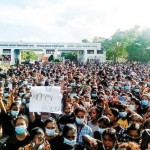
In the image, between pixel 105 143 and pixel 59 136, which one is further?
pixel 59 136

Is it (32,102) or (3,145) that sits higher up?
(32,102)

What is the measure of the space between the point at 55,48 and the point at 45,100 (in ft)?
263

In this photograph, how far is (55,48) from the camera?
86.5 metres

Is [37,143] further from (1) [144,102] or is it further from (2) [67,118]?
(1) [144,102]

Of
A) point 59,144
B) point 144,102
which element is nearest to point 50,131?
point 59,144

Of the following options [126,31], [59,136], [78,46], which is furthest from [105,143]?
[126,31]

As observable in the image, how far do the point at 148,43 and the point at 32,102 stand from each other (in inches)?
2784

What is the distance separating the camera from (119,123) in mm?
7066

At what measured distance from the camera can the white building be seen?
85.2 meters

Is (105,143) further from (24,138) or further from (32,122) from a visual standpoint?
(32,122)

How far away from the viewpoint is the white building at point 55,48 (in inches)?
3354

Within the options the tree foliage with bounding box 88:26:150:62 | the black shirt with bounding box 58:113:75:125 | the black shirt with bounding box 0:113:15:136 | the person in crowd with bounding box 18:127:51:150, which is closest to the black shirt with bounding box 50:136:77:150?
the person in crowd with bounding box 18:127:51:150

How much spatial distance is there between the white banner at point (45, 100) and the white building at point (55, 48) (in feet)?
255

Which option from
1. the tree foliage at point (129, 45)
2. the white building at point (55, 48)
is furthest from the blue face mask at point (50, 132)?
the white building at point (55, 48)
